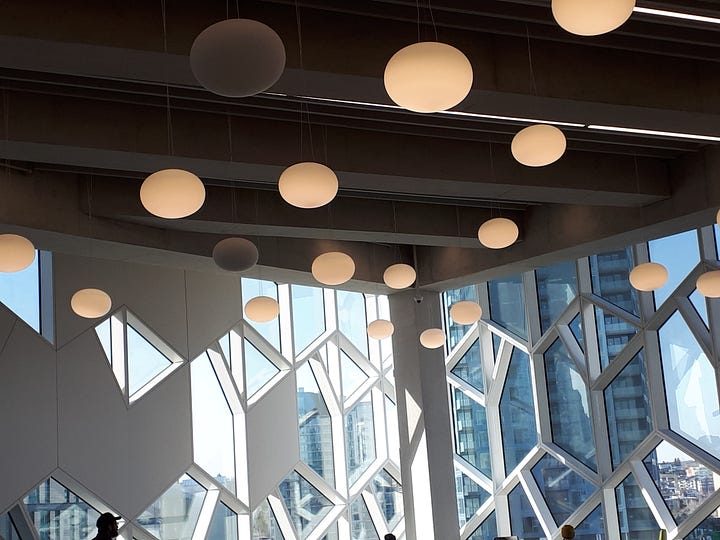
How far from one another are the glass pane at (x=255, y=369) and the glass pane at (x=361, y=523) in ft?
10.1

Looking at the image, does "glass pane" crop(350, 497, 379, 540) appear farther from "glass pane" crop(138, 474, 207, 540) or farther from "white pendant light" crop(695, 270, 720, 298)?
"white pendant light" crop(695, 270, 720, 298)

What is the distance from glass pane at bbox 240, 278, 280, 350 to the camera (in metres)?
14.3

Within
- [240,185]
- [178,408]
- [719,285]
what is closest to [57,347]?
[178,408]

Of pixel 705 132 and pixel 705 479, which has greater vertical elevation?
pixel 705 132

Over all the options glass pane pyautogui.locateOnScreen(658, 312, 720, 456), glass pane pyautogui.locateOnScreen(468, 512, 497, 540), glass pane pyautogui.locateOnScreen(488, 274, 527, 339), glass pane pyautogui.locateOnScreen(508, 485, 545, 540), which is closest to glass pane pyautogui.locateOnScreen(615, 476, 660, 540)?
glass pane pyautogui.locateOnScreen(658, 312, 720, 456)

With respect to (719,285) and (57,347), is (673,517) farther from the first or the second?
(57,347)

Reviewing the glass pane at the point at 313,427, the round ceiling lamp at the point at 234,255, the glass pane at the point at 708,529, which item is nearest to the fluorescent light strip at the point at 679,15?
the round ceiling lamp at the point at 234,255

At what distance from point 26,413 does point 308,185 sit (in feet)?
22.8

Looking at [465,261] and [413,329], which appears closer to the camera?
[465,261]

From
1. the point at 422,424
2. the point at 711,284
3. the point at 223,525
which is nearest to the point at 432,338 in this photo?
the point at 422,424

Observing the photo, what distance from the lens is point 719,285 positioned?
820 centimetres

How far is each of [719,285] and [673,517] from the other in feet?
18.1

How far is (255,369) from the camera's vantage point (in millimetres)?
14312

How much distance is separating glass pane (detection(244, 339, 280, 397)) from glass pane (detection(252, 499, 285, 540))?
5.93 feet
